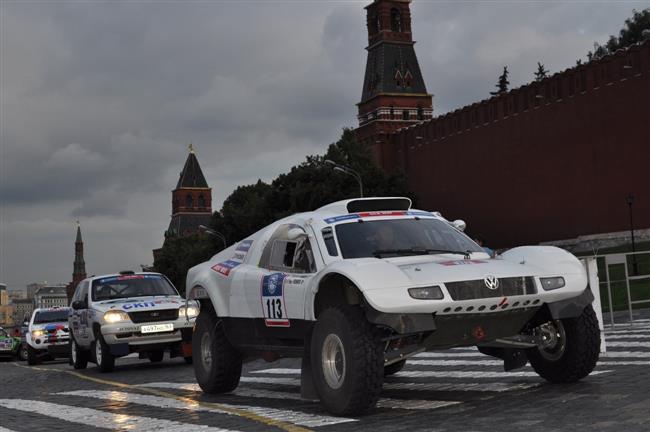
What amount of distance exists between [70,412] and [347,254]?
3.11 metres

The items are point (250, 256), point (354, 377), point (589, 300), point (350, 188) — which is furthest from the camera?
point (350, 188)

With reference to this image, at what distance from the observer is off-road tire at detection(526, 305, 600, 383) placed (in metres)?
8.03

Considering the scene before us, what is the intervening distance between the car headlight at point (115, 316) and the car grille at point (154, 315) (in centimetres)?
10

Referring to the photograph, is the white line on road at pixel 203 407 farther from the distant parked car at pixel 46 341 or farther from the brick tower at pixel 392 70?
the brick tower at pixel 392 70

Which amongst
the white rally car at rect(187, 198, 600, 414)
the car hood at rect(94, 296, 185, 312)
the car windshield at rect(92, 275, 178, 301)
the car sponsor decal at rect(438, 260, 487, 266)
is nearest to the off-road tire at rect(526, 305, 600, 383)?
the white rally car at rect(187, 198, 600, 414)

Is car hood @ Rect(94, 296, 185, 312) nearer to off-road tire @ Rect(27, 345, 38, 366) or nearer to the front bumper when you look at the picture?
the front bumper

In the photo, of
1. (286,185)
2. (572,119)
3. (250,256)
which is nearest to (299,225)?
(250,256)

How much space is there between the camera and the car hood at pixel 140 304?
16.1 m

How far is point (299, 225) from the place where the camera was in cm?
905

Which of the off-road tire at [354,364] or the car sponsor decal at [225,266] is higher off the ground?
the car sponsor decal at [225,266]

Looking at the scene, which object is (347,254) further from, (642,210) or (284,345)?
(642,210)

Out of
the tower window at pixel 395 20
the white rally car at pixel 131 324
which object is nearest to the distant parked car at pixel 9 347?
the white rally car at pixel 131 324

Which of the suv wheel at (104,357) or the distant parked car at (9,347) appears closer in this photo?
the suv wheel at (104,357)

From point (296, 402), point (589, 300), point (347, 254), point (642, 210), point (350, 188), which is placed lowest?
point (296, 402)
